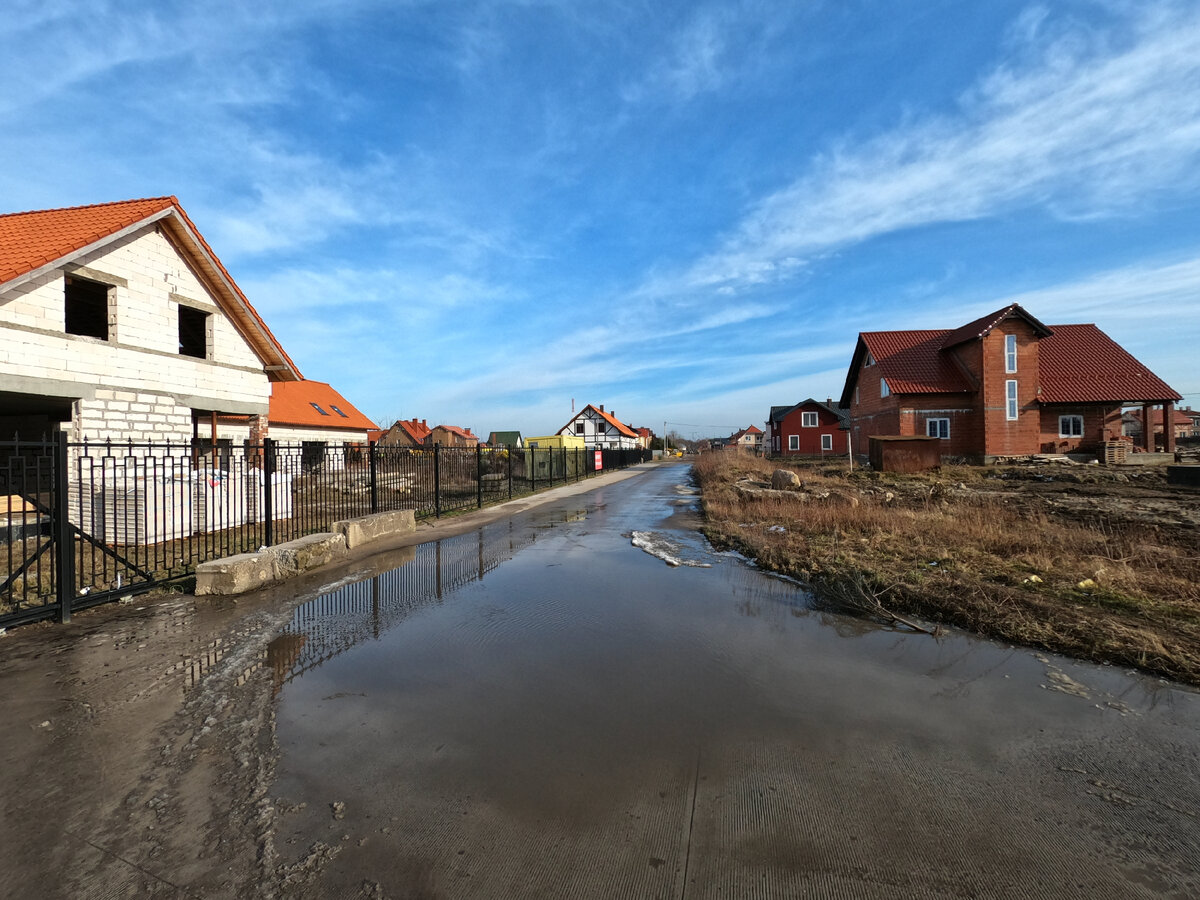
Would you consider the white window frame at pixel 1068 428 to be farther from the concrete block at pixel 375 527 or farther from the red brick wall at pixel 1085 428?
the concrete block at pixel 375 527

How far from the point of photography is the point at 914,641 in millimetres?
4816

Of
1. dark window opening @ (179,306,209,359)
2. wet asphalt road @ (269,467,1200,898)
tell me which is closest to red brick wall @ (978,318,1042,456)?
wet asphalt road @ (269,467,1200,898)

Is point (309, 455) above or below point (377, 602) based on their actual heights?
above

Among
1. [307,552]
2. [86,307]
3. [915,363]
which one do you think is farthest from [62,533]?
[915,363]

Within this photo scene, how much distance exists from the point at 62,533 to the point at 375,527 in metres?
5.02

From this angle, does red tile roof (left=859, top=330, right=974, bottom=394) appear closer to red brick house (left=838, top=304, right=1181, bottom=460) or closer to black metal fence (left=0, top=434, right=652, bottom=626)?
red brick house (left=838, top=304, right=1181, bottom=460)

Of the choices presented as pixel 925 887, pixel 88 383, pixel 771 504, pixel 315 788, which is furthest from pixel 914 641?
pixel 88 383

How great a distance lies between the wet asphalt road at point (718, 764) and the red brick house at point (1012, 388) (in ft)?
98.0

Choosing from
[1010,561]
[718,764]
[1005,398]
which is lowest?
[718,764]

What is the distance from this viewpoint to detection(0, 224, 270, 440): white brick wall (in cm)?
977

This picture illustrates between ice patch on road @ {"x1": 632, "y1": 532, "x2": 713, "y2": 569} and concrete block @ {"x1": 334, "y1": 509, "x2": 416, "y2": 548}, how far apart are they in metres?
4.63

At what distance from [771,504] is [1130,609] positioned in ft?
25.1

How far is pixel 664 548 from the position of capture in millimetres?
9328

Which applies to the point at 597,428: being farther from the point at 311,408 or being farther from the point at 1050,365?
the point at 1050,365
